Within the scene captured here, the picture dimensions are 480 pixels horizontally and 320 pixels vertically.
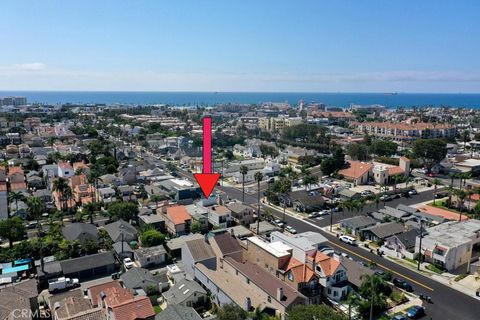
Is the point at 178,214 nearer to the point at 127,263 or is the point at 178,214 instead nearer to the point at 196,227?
the point at 196,227

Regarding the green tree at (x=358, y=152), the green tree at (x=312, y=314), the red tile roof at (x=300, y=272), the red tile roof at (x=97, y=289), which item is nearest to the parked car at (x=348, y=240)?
the red tile roof at (x=300, y=272)

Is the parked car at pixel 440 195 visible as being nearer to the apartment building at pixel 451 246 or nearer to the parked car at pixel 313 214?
the apartment building at pixel 451 246

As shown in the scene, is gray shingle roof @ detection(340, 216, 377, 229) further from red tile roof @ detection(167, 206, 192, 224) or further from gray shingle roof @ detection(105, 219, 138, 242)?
gray shingle roof @ detection(105, 219, 138, 242)

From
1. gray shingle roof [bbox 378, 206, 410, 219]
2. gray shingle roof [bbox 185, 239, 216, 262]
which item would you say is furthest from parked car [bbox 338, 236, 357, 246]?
gray shingle roof [bbox 185, 239, 216, 262]

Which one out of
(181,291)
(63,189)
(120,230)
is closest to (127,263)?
(120,230)

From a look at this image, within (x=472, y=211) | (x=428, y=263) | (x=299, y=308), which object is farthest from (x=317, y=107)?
(x=299, y=308)

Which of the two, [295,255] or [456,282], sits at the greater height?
[295,255]

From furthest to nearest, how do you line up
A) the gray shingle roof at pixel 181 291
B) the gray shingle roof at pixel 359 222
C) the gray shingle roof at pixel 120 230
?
1. the gray shingle roof at pixel 359 222
2. the gray shingle roof at pixel 120 230
3. the gray shingle roof at pixel 181 291

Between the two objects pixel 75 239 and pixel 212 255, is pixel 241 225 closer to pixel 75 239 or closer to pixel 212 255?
pixel 212 255
